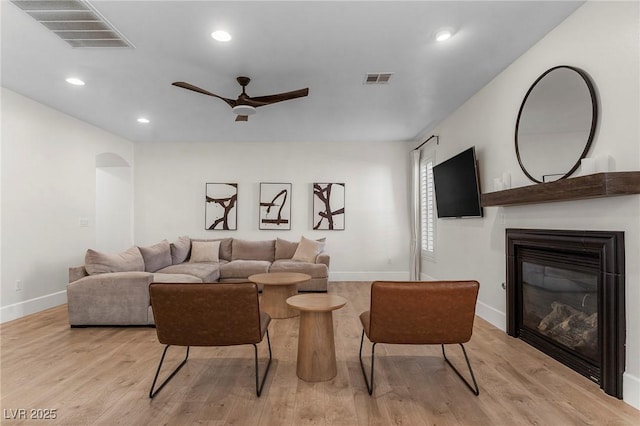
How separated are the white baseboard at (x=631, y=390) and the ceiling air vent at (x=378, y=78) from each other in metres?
3.21

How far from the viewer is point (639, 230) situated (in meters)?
2.13

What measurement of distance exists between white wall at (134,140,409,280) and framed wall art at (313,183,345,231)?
0.13 metres

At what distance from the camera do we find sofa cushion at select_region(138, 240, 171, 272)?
4879 millimetres

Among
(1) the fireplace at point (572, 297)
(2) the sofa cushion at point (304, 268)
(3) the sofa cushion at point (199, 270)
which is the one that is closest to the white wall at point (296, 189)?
(2) the sofa cushion at point (304, 268)

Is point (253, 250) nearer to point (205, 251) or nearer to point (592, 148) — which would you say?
point (205, 251)

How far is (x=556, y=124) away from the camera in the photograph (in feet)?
9.18


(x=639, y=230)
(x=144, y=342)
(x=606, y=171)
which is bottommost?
(x=144, y=342)

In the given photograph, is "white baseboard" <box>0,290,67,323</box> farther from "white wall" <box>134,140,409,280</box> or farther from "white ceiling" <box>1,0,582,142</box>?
"white ceiling" <box>1,0,582,142</box>

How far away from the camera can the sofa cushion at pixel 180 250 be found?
18.9 feet

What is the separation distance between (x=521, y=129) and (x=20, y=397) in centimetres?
464

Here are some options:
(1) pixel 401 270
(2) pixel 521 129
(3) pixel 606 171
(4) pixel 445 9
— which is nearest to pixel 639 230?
(3) pixel 606 171

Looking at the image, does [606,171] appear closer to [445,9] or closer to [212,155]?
[445,9]

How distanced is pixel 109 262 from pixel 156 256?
→ 1050 millimetres

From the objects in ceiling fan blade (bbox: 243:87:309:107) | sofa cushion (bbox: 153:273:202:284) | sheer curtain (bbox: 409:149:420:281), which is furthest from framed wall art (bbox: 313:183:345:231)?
ceiling fan blade (bbox: 243:87:309:107)
